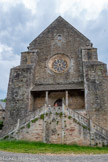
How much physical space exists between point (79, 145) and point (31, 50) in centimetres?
1276

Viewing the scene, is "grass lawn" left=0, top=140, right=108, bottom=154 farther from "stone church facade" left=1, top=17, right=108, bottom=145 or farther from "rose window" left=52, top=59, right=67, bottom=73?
"rose window" left=52, top=59, right=67, bottom=73

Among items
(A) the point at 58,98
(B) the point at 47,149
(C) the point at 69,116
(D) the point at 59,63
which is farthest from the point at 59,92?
(B) the point at 47,149

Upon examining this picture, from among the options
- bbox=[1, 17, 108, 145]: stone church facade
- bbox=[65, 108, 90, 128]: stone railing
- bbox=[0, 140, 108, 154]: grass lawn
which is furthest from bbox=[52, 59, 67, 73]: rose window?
bbox=[0, 140, 108, 154]: grass lawn

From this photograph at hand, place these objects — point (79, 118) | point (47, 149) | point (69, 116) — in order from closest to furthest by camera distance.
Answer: point (47, 149) → point (79, 118) → point (69, 116)

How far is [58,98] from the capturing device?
16.6 meters

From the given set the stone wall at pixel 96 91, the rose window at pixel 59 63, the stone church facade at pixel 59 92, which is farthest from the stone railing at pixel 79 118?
the rose window at pixel 59 63

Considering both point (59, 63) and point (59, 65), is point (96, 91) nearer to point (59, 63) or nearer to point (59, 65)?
point (59, 65)

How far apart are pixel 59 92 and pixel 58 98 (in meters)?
0.69

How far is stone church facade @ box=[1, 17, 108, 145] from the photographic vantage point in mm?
11672

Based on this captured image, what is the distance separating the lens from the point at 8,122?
1477cm

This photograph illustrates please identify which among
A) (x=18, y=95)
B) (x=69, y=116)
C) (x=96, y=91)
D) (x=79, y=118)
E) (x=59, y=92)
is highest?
(x=59, y=92)

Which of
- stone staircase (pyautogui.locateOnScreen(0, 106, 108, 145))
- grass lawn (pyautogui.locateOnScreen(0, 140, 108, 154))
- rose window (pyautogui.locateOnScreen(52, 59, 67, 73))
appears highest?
rose window (pyautogui.locateOnScreen(52, 59, 67, 73))

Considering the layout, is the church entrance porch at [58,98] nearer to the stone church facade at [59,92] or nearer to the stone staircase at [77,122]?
the stone church facade at [59,92]

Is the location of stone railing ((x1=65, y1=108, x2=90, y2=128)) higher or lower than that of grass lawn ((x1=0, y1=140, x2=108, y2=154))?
higher
